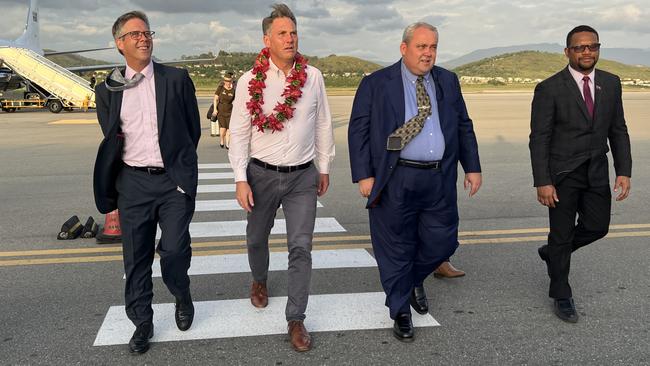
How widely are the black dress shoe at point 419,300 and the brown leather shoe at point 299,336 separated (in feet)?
3.09

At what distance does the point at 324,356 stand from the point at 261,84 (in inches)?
69.0

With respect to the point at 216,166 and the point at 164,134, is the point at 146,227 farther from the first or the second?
the point at 216,166

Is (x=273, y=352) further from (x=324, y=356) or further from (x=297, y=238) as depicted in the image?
(x=297, y=238)

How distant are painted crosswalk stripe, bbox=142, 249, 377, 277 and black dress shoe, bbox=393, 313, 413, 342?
4.83 feet

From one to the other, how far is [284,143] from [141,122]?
89 cm

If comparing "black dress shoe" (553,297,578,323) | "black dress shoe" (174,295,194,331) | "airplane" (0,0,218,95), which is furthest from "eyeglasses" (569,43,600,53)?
"airplane" (0,0,218,95)

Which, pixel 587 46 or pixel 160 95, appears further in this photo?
pixel 587 46

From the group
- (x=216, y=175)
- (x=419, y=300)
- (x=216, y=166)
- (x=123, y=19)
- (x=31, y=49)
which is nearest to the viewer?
(x=123, y=19)

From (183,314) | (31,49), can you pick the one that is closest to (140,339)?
(183,314)

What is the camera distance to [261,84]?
12.0 feet

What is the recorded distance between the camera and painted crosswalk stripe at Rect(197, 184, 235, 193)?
8.82 meters

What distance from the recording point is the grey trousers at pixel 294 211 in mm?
3707

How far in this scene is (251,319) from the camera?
4051 mm

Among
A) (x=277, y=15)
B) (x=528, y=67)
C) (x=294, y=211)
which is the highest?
(x=528, y=67)
